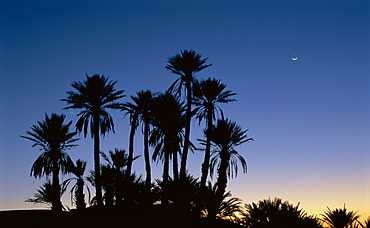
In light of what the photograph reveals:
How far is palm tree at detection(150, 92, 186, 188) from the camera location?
111 feet

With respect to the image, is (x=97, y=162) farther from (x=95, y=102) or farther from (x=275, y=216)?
(x=275, y=216)

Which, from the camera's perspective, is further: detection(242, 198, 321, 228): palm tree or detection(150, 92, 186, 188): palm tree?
detection(150, 92, 186, 188): palm tree

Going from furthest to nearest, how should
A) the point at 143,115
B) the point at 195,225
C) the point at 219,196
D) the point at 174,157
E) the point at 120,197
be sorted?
the point at 143,115, the point at 174,157, the point at 120,197, the point at 219,196, the point at 195,225

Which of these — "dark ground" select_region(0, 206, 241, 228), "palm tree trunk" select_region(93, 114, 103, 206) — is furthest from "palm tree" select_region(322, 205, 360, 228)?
"palm tree trunk" select_region(93, 114, 103, 206)

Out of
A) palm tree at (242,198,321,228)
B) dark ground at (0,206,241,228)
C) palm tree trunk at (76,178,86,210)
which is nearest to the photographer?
palm tree at (242,198,321,228)

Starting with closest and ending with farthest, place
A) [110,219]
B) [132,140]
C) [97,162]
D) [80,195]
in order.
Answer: [110,219]
[97,162]
[80,195]
[132,140]

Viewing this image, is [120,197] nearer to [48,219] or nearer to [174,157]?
[48,219]

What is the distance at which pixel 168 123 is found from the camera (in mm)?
34188

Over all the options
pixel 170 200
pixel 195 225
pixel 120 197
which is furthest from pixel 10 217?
pixel 195 225

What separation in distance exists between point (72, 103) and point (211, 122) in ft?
35.3

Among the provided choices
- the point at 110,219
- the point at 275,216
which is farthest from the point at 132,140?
the point at 275,216

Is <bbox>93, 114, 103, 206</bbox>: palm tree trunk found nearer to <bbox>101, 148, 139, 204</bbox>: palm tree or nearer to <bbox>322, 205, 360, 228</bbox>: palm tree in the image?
<bbox>101, 148, 139, 204</bbox>: palm tree

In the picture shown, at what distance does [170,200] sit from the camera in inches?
853

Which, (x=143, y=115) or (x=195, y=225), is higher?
(x=143, y=115)
